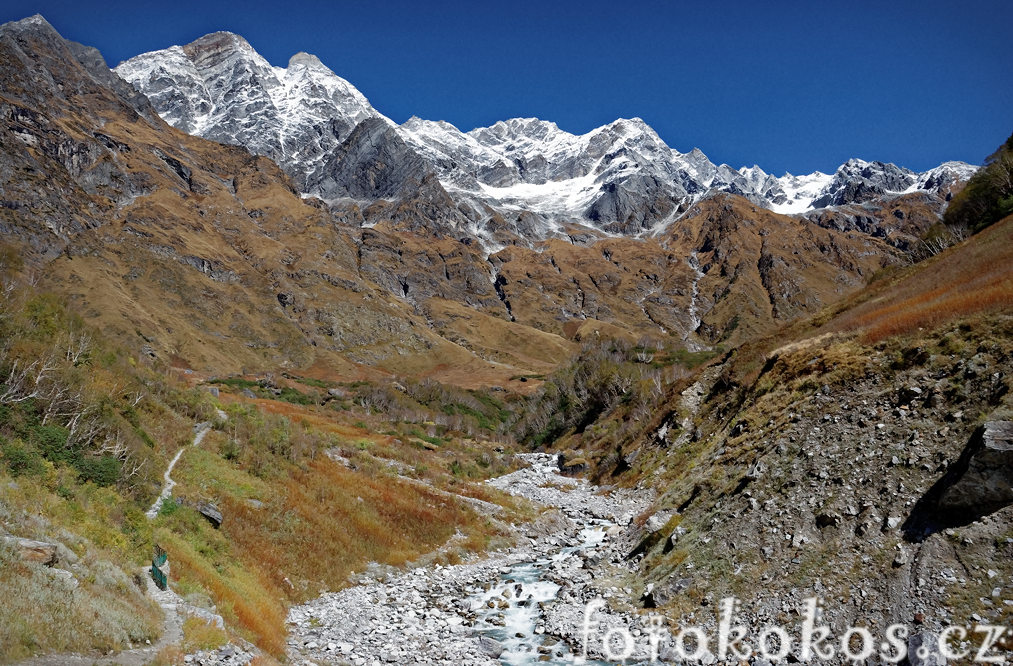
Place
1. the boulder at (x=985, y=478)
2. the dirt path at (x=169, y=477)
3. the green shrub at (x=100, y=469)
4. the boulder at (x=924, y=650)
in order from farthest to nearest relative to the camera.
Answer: the dirt path at (x=169, y=477) < the green shrub at (x=100, y=469) < the boulder at (x=985, y=478) < the boulder at (x=924, y=650)

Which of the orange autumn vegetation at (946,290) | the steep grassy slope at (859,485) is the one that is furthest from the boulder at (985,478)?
the orange autumn vegetation at (946,290)

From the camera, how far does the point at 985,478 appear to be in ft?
46.9

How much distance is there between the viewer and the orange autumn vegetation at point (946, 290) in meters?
22.8

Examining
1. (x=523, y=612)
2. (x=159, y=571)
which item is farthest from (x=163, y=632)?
(x=523, y=612)

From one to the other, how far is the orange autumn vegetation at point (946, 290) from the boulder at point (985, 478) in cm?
908

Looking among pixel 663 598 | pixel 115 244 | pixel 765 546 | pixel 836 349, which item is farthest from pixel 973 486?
pixel 115 244

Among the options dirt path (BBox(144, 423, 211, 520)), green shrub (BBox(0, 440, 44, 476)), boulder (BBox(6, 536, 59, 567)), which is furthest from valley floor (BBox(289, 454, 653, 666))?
green shrub (BBox(0, 440, 44, 476))

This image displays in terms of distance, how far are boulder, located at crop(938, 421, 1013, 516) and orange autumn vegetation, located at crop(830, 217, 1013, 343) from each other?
9.08m

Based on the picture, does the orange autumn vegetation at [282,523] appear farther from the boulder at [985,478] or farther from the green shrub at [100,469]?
the boulder at [985,478]

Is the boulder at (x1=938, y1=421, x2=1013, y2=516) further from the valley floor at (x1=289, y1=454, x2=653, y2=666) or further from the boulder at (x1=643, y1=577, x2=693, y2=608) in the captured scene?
the valley floor at (x1=289, y1=454, x2=653, y2=666)

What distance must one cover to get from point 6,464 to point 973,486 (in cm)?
2626

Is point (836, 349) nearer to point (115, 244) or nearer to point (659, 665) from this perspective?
point (659, 665)

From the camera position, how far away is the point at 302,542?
979 inches

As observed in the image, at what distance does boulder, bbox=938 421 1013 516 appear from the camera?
14.1 m
